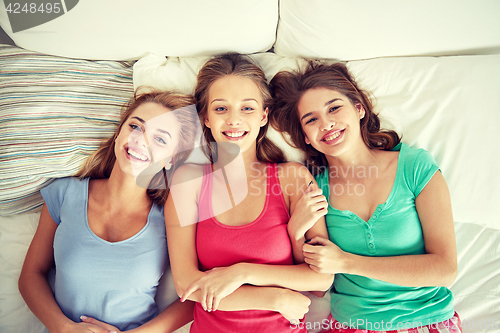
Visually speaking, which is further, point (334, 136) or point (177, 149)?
point (177, 149)

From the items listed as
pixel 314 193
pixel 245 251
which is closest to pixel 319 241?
pixel 314 193

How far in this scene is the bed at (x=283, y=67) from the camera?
1236 millimetres

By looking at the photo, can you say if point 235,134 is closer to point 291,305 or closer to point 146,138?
point 146,138

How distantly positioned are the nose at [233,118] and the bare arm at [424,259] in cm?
56

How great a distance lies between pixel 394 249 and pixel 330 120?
0.58 meters

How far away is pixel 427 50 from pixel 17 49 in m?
1.87

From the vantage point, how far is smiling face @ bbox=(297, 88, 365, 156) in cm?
118

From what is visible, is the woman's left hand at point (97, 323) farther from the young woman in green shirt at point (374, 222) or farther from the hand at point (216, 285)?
the young woman in green shirt at point (374, 222)

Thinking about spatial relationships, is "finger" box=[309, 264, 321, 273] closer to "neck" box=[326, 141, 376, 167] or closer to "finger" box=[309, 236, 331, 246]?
"finger" box=[309, 236, 331, 246]

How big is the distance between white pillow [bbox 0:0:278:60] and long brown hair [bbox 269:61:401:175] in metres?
0.25

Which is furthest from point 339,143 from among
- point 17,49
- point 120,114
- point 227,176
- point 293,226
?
point 17,49

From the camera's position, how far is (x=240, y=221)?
1.19 metres

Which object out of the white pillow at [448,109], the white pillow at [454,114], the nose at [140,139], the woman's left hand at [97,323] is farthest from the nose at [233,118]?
the woman's left hand at [97,323]

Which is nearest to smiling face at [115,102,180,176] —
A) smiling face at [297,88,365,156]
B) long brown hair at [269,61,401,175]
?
long brown hair at [269,61,401,175]
